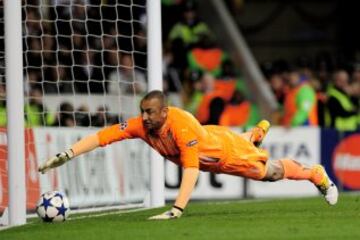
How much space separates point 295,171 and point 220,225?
1569 mm

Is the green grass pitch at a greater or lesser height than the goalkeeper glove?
lesser

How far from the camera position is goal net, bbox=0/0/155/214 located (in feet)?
46.3

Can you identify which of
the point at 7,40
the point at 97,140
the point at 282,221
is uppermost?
the point at 7,40

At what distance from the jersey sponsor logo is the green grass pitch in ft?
19.5

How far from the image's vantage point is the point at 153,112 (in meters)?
10.6

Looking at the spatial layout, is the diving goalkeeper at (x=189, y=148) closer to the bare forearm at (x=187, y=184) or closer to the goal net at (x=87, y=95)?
the bare forearm at (x=187, y=184)

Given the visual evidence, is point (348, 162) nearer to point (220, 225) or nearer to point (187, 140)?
point (187, 140)

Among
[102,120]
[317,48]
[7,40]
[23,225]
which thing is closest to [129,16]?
[102,120]

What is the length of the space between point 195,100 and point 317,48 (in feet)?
22.2

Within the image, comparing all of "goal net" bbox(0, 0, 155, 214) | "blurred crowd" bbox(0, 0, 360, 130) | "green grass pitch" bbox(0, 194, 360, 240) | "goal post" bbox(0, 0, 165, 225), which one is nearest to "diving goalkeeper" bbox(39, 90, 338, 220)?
"green grass pitch" bbox(0, 194, 360, 240)

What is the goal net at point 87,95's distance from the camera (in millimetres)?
14102

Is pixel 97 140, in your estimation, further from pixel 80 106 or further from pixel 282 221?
pixel 80 106

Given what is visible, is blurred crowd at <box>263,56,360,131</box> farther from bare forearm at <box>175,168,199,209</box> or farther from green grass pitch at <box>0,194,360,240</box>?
bare forearm at <box>175,168,199,209</box>

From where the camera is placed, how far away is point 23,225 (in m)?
11.2
